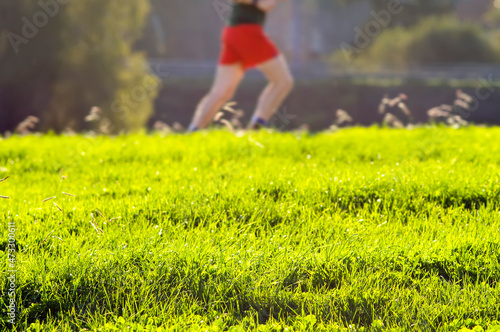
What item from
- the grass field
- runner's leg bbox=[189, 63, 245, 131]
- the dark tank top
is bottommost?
the grass field

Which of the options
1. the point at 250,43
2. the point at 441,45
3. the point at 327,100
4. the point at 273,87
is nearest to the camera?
the point at 250,43

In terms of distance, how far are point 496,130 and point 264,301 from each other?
18.8 feet

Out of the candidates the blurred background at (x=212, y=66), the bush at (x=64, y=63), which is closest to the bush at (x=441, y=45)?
the blurred background at (x=212, y=66)

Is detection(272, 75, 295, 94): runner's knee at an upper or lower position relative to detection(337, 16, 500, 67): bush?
lower

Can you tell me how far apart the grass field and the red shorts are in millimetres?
2879

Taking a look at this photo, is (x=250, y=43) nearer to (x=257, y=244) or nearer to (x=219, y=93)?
(x=219, y=93)

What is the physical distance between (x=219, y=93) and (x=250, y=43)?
863mm

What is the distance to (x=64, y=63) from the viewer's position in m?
18.0

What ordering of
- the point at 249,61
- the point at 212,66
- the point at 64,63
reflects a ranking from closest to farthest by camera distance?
the point at 249,61, the point at 64,63, the point at 212,66

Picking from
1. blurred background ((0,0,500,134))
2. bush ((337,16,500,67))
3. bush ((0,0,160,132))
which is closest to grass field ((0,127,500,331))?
blurred background ((0,0,500,134))

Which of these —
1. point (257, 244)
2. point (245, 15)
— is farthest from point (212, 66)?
point (257, 244)

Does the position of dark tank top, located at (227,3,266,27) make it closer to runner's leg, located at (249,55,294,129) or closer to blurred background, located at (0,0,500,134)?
runner's leg, located at (249,55,294,129)

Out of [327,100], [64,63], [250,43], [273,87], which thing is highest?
[250,43]

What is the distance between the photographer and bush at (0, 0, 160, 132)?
56.3 ft
